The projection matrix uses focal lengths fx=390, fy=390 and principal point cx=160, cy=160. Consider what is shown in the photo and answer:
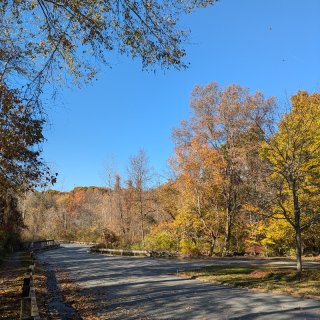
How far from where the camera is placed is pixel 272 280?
54.4ft

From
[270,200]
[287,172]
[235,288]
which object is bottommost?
[235,288]

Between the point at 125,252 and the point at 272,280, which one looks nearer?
the point at 272,280

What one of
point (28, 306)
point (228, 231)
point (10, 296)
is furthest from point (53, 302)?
point (228, 231)

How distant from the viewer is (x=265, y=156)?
18.7 meters

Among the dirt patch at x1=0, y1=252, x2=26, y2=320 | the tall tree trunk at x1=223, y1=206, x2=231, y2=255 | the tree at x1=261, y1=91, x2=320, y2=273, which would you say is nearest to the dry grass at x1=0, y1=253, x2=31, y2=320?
the dirt patch at x1=0, y1=252, x2=26, y2=320

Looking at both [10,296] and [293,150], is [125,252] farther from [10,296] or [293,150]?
[293,150]

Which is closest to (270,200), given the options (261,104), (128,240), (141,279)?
(141,279)

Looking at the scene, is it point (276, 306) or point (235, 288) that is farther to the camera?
point (235, 288)

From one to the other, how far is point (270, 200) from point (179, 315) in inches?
360

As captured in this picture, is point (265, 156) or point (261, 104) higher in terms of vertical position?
point (261, 104)

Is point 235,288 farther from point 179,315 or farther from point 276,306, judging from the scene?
point 179,315

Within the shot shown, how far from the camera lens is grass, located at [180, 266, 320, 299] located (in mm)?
14055

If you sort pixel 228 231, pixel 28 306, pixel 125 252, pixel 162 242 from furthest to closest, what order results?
pixel 162 242 → pixel 125 252 → pixel 228 231 → pixel 28 306

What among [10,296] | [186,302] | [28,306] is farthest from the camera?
[10,296]
